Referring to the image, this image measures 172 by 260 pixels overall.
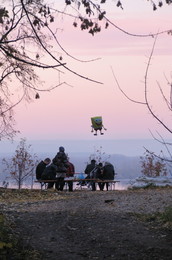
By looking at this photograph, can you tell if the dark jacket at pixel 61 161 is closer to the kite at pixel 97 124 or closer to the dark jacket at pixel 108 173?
the dark jacket at pixel 108 173

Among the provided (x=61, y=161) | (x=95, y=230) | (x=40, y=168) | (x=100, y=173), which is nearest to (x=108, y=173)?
(x=100, y=173)

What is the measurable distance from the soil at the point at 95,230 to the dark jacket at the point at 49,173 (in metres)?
8.28

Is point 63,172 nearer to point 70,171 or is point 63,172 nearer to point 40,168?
point 70,171

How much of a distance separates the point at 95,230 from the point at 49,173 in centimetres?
1359

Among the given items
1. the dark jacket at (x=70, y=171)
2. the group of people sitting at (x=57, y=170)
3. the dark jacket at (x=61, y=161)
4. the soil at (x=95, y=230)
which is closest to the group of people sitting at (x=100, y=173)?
the dark jacket at (x=70, y=171)

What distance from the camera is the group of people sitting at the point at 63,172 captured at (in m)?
24.4

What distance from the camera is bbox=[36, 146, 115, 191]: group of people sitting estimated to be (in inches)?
961

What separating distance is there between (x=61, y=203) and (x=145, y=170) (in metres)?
28.8

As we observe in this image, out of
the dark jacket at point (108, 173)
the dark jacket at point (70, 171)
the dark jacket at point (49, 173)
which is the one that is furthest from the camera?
the dark jacket at point (108, 173)

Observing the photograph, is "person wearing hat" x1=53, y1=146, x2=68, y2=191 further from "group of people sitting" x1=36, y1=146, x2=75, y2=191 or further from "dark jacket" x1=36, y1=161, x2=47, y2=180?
"dark jacket" x1=36, y1=161, x2=47, y2=180

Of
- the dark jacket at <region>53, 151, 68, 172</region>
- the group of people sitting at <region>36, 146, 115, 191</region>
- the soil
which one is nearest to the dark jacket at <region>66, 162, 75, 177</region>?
the group of people sitting at <region>36, 146, 115, 191</region>

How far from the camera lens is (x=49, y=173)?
84.1 feet

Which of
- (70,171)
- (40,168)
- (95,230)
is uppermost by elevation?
(40,168)

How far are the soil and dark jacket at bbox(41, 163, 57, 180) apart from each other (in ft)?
27.2
